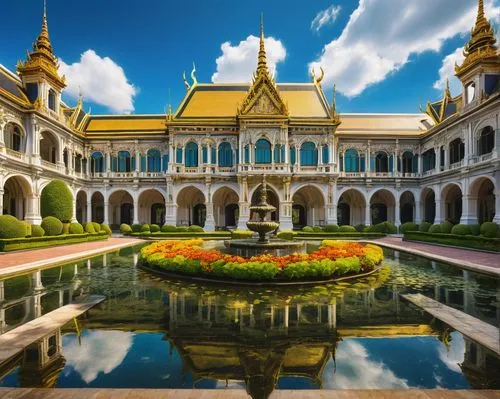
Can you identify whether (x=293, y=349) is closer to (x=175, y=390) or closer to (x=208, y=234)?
(x=175, y=390)

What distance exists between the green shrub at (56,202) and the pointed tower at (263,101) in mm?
18698

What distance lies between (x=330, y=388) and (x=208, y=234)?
23.1 m

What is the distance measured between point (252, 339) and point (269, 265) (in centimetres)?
374

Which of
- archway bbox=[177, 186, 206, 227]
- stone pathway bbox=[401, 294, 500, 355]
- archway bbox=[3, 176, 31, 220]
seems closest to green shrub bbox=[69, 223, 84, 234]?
archway bbox=[3, 176, 31, 220]

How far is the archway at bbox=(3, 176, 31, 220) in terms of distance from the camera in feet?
82.2

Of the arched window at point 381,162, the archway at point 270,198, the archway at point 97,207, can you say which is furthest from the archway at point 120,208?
the arched window at point 381,162

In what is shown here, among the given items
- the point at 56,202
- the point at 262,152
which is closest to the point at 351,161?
the point at 262,152

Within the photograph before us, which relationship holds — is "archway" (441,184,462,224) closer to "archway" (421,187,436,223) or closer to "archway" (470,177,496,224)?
"archway" (470,177,496,224)

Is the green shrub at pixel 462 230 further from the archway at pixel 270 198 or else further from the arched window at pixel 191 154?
the arched window at pixel 191 154

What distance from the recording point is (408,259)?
14.8 m

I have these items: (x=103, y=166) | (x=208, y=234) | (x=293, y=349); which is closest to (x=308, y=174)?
(x=208, y=234)

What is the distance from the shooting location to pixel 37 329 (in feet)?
18.1

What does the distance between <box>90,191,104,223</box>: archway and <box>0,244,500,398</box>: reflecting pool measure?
3073cm

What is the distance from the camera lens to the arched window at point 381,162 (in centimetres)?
3491
